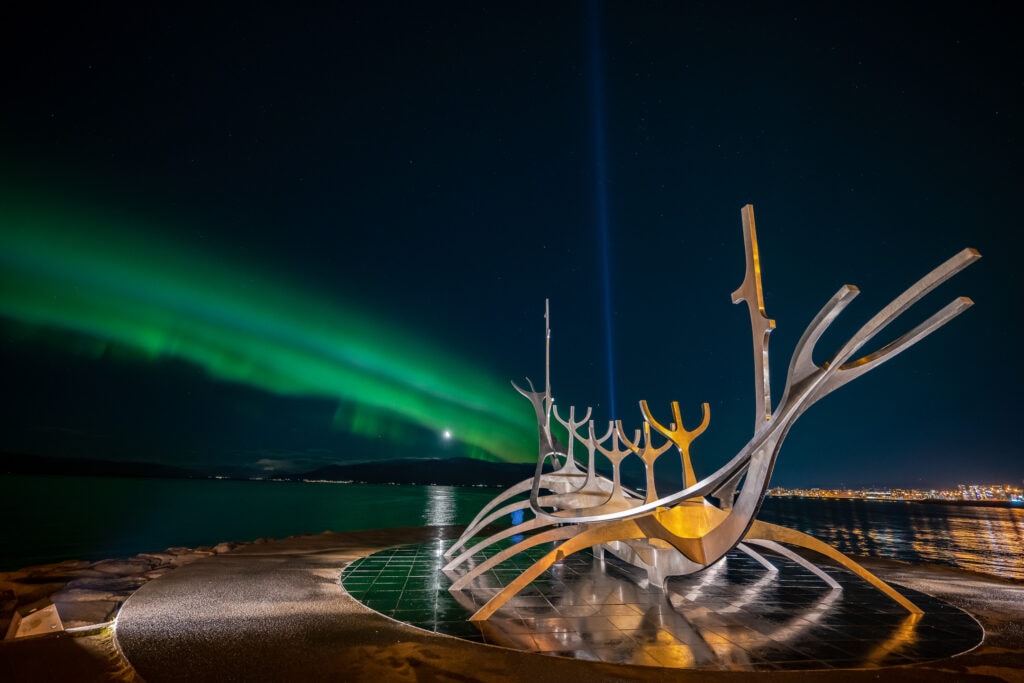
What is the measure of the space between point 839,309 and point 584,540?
490 cm

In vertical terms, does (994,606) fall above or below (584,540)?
below

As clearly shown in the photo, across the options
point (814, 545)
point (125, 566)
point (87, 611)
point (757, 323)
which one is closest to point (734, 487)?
point (814, 545)

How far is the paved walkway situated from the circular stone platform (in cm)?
30

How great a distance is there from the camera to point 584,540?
28.7 ft

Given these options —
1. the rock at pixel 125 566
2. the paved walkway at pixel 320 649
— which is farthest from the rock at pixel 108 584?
the paved walkway at pixel 320 649

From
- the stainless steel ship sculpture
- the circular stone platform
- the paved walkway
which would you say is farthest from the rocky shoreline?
the stainless steel ship sculpture

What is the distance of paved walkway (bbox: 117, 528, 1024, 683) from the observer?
5.88 m

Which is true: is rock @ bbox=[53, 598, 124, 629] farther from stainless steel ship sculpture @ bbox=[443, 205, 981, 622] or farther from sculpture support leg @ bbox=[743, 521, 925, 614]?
sculpture support leg @ bbox=[743, 521, 925, 614]

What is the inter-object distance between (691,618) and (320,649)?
17.0ft

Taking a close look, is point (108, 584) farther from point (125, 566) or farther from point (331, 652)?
point (331, 652)

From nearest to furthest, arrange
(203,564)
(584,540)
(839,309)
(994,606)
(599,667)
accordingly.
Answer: (599,667), (839,309), (584,540), (994,606), (203,564)

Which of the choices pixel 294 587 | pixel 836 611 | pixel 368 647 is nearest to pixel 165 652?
pixel 368 647

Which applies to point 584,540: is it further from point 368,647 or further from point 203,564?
point 203,564

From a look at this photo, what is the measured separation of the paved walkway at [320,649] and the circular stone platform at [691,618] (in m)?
0.30
